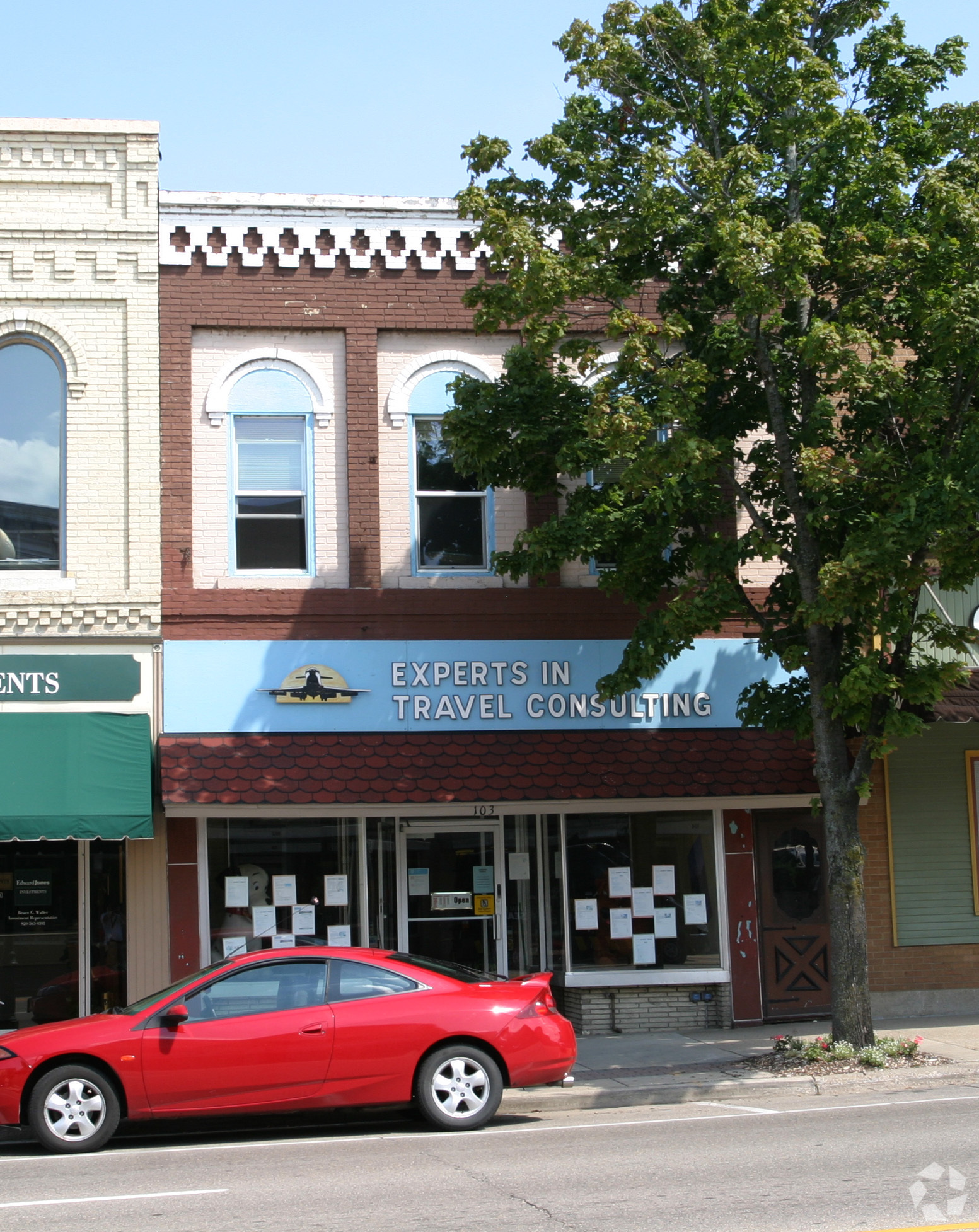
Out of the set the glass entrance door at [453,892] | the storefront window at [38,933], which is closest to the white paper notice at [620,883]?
the glass entrance door at [453,892]

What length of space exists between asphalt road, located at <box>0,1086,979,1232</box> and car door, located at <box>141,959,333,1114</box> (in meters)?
0.35

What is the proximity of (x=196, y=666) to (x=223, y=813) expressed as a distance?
5.36 ft

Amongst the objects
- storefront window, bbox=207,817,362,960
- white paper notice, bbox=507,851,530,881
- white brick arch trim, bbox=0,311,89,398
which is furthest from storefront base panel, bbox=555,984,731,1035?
white brick arch trim, bbox=0,311,89,398

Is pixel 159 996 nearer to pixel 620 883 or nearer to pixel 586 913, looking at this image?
pixel 586 913

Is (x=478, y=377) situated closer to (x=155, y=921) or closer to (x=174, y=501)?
(x=174, y=501)

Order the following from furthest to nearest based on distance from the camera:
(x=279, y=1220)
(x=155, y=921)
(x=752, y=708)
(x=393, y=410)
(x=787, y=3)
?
1. (x=393, y=410)
2. (x=155, y=921)
3. (x=752, y=708)
4. (x=787, y=3)
5. (x=279, y=1220)

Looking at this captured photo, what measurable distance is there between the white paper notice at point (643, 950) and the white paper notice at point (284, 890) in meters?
3.71

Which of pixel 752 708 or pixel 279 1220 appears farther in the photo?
pixel 752 708

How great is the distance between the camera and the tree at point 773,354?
11031 millimetres

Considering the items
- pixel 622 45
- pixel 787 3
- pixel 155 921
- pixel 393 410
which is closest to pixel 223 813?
pixel 155 921

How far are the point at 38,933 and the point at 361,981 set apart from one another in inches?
213

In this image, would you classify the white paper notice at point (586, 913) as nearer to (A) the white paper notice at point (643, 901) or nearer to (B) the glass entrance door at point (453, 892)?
(A) the white paper notice at point (643, 901)

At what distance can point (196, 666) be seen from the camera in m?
13.9

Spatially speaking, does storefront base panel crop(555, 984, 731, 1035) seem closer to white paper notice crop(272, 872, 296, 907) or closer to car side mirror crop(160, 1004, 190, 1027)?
white paper notice crop(272, 872, 296, 907)
